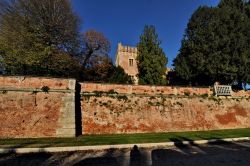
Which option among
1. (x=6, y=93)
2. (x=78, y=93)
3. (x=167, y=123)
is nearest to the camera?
(x=6, y=93)

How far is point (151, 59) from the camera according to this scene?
3133cm

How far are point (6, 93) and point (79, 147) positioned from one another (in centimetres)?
675

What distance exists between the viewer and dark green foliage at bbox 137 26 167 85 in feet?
100

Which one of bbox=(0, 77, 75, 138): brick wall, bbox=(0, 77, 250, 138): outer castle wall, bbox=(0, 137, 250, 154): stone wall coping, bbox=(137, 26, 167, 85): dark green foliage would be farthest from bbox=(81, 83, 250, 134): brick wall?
bbox=(137, 26, 167, 85): dark green foliage

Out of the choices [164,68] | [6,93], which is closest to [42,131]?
[6,93]

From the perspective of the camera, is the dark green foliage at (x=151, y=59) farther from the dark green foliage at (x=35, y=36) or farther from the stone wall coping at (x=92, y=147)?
the stone wall coping at (x=92, y=147)

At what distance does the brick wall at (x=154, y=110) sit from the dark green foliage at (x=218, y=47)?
12.7ft

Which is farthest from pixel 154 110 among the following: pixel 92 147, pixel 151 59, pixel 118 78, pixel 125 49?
pixel 125 49

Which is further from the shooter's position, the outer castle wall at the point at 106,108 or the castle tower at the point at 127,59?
the castle tower at the point at 127,59

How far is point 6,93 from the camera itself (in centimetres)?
1427

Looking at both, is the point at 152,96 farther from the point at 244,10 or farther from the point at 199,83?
the point at 244,10

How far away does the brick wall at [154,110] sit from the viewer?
1661 centimetres

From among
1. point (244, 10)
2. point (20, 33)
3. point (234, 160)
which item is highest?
point (244, 10)

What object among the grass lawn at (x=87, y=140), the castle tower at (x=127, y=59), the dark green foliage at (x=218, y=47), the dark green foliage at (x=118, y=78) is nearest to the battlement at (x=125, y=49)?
the castle tower at (x=127, y=59)
